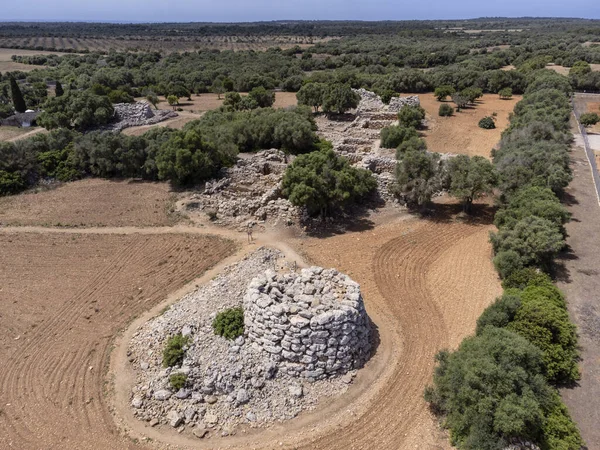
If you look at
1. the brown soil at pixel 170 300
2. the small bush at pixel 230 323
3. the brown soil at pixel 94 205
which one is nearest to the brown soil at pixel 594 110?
the brown soil at pixel 170 300

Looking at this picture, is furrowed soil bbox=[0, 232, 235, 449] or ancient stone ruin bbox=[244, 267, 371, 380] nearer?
furrowed soil bbox=[0, 232, 235, 449]

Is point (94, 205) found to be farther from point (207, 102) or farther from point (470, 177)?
point (207, 102)

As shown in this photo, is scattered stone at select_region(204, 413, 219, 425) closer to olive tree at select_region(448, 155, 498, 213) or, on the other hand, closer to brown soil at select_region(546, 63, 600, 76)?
olive tree at select_region(448, 155, 498, 213)

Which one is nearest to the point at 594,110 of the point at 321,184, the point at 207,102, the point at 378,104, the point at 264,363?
the point at 378,104

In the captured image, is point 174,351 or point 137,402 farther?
point 174,351

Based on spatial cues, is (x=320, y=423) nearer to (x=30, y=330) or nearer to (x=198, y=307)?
(x=198, y=307)

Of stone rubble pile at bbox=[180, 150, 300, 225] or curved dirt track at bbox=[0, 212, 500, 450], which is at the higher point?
stone rubble pile at bbox=[180, 150, 300, 225]

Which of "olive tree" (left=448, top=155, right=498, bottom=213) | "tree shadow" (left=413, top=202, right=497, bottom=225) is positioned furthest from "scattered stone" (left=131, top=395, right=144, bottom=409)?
"olive tree" (left=448, top=155, right=498, bottom=213)

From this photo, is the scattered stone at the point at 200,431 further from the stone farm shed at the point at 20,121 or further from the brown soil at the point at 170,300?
the stone farm shed at the point at 20,121
